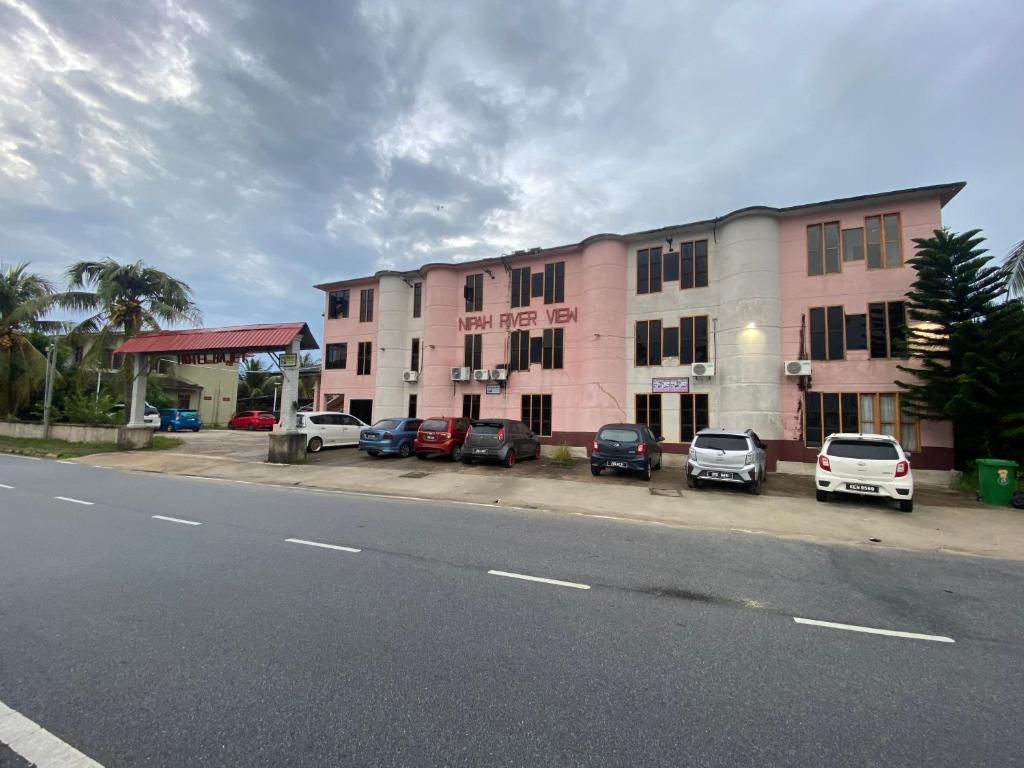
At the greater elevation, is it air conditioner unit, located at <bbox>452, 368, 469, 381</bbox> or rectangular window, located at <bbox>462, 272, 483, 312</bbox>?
rectangular window, located at <bbox>462, 272, 483, 312</bbox>

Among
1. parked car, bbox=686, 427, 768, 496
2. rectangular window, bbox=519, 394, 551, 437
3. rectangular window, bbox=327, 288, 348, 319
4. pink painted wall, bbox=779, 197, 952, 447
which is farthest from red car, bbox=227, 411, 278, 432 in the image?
pink painted wall, bbox=779, 197, 952, 447

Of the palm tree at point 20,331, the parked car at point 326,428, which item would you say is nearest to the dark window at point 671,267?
the parked car at point 326,428

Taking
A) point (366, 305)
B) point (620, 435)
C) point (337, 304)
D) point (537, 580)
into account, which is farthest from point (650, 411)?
point (337, 304)

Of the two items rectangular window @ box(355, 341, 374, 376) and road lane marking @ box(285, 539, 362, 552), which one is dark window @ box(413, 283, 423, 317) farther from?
road lane marking @ box(285, 539, 362, 552)

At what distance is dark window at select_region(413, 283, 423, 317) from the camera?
78.5 feet

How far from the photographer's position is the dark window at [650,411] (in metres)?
18.5

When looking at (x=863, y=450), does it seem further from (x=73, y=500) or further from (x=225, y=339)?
(x=225, y=339)

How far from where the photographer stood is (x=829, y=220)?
16.5 metres

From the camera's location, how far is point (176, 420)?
30578mm

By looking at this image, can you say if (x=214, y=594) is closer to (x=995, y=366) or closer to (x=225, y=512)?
(x=225, y=512)

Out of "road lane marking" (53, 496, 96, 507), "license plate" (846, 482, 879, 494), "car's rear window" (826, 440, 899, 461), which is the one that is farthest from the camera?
"car's rear window" (826, 440, 899, 461)

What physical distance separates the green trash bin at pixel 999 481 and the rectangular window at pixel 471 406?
16.6m

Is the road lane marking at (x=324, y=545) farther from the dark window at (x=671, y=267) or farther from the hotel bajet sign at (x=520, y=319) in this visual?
the dark window at (x=671, y=267)

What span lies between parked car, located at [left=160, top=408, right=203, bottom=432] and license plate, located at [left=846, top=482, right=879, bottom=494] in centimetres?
3458
